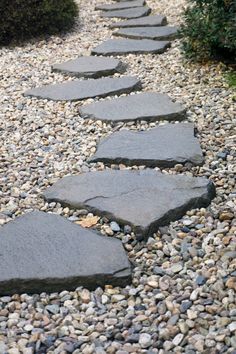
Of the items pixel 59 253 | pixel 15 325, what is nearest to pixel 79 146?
pixel 59 253

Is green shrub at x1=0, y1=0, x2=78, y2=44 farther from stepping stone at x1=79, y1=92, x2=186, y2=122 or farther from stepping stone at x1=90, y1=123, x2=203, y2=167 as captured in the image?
stepping stone at x1=90, y1=123, x2=203, y2=167

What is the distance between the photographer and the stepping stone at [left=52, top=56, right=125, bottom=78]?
12.6 feet

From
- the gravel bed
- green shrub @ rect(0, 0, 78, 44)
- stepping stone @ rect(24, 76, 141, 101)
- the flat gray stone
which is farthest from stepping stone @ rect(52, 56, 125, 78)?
the flat gray stone

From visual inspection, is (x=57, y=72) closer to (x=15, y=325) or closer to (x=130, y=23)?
(x=130, y=23)

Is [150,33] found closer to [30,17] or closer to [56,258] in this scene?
[30,17]

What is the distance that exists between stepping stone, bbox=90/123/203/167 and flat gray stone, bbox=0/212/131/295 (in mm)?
605

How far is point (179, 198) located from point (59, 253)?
0.56 meters

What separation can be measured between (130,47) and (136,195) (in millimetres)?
2437

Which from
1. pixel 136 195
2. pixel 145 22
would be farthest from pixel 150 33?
pixel 136 195

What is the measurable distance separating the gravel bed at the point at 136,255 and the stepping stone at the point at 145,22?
5.38 feet

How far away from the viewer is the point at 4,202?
237 cm

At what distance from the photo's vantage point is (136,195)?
88.9 inches

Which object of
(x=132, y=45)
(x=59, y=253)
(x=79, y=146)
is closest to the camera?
(x=59, y=253)

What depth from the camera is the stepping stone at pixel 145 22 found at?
16.7 feet
